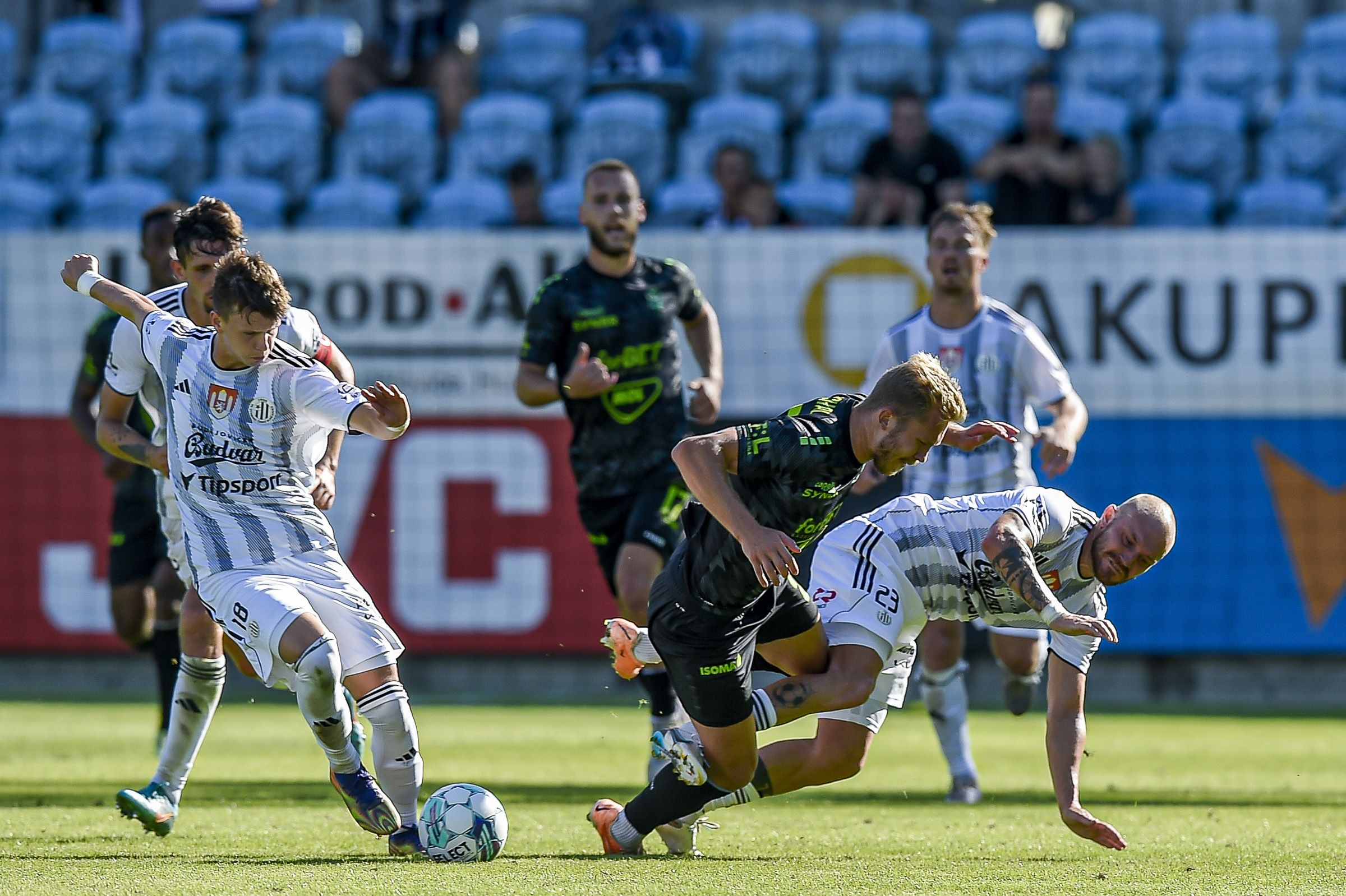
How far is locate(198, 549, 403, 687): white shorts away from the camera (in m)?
5.55

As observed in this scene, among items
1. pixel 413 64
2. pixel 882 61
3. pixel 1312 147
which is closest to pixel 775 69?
pixel 882 61

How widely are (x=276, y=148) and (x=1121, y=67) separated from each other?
23.9ft

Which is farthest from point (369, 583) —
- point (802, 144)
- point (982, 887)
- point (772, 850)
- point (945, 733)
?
point (982, 887)

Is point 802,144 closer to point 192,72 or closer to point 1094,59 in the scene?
point 1094,59

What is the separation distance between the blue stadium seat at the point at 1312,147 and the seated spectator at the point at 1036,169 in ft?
6.51

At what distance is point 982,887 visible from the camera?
5211 mm

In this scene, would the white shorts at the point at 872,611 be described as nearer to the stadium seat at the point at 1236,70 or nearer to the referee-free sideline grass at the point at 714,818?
the referee-free sideline grass at the point at 714,818

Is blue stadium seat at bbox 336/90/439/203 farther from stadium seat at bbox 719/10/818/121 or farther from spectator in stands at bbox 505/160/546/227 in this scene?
stadium seat at bbox 719/10/818/121

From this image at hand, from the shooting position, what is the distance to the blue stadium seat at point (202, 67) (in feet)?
54.3

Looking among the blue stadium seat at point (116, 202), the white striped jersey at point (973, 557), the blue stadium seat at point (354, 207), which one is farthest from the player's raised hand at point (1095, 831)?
the blue stadium seat at point (116, 202)

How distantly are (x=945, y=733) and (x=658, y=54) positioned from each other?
9.49 meters

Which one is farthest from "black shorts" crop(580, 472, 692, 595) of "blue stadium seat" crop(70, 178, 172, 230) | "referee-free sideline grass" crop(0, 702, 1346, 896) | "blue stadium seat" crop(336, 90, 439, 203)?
"blue stadium seat" crop(336, 90, 439, 203)

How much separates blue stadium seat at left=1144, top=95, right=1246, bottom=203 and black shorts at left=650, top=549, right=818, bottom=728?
10.3 metres

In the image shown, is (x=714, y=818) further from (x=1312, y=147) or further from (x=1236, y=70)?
(x=1236, y=70)
